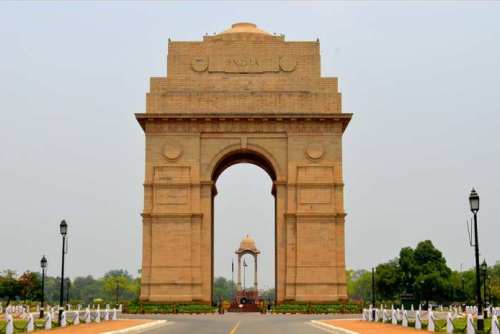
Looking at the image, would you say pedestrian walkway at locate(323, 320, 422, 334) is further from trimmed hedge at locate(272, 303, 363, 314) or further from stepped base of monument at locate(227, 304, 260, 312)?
→ stepped base of monument at locate(227, 304, 260, 312)

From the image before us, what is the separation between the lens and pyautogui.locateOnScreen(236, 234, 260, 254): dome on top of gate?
88250 millimetres

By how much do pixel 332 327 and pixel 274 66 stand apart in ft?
97.7

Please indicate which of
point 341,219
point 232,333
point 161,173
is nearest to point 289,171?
point 341,219

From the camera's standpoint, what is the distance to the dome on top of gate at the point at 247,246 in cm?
8825

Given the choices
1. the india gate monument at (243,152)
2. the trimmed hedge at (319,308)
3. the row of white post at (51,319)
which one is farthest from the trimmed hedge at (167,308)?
the row of white post at (51,319)

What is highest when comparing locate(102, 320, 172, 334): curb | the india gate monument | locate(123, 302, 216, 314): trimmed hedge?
the india gate monument

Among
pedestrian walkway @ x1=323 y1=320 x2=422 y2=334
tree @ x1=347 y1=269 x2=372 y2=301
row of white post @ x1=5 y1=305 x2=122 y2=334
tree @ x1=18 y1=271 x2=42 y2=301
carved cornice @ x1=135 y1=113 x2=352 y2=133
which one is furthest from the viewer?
tree @ x1=347 y1=269 x2=372 y2=301

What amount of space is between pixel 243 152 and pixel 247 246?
31.4 m

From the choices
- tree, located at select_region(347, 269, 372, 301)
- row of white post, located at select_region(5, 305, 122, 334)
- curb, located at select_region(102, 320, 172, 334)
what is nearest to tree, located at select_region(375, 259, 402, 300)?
row of white post, located at select_region(5, 305, 122, 334)

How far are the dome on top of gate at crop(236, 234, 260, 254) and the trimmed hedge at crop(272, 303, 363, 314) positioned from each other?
34548 mm

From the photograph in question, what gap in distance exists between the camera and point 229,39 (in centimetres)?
5956

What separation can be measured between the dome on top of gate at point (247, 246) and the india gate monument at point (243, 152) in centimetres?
2999

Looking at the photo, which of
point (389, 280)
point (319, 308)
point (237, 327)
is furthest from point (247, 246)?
point (237, 327)

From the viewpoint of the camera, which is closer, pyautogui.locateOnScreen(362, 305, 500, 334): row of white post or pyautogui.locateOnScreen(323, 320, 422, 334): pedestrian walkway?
pyautogui.locateOnScreen(362, 305, 500, 334): row of white post
